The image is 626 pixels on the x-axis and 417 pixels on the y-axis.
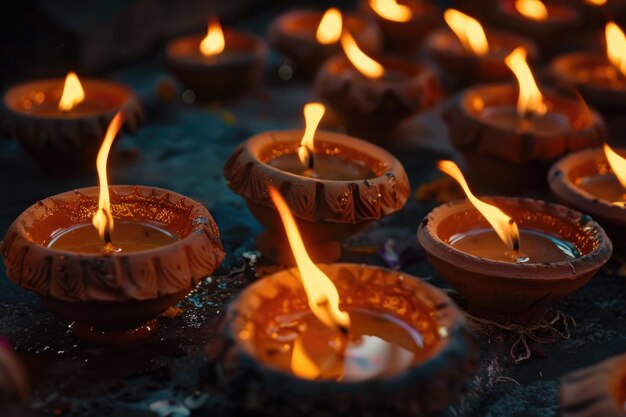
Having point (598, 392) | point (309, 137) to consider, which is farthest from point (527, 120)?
point (598, 392)

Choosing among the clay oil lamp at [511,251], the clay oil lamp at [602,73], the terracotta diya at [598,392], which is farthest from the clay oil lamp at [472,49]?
the terracotta diya at [598,392]

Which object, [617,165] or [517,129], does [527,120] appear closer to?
[517,129]

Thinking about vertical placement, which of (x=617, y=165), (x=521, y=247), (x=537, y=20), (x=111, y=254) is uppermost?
(x=111, y=254)

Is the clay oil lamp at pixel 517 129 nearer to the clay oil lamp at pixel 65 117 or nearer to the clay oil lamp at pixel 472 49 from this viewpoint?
the clay oil lamp at pixel 472 49

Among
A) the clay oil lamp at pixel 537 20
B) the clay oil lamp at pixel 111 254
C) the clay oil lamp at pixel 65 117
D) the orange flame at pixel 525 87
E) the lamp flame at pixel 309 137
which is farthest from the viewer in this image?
the clay oil lamp at pixel 537 20

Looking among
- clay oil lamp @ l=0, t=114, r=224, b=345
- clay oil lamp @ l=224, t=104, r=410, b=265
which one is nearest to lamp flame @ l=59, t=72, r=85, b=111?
clay oil lamp @ l=0, t=114, r=224, b=345

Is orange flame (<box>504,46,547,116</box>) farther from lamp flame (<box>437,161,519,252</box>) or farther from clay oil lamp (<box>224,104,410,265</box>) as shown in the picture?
lamp flame (<box>437,161,519,252</box>)
